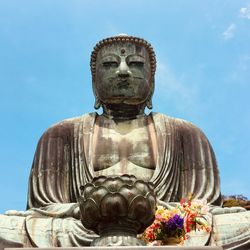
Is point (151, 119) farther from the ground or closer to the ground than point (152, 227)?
farther from the ground

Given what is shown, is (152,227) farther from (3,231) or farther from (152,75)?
(152,75)

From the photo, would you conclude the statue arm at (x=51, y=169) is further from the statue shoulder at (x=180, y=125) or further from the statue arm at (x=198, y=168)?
the statue arm at (x=198, y=168)

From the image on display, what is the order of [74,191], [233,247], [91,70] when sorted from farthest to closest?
[91,70] → [74,191] → [233,247]

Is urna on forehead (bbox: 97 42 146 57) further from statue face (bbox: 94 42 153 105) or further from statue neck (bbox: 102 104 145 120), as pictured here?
statue neck (bbox: 102 104 145 120)

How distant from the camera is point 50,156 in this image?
32.4 ft

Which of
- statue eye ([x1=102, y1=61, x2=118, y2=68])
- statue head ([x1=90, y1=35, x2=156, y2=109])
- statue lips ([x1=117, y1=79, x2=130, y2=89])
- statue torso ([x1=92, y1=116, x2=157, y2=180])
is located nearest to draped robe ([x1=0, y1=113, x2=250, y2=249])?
statue torso ([x1=92, y1=116, x2=157, y2=180])

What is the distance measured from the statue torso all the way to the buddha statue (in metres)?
0.01

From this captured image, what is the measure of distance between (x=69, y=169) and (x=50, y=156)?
33 cm

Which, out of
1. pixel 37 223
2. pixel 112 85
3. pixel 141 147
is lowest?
pixel 37 223

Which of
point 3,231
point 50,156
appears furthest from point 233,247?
point 50,156

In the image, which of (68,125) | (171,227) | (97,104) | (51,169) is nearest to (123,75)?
(97,104)

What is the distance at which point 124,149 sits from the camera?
9.83 meters

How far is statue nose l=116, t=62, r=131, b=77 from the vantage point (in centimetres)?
1016

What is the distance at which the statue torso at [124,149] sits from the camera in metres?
9.59
